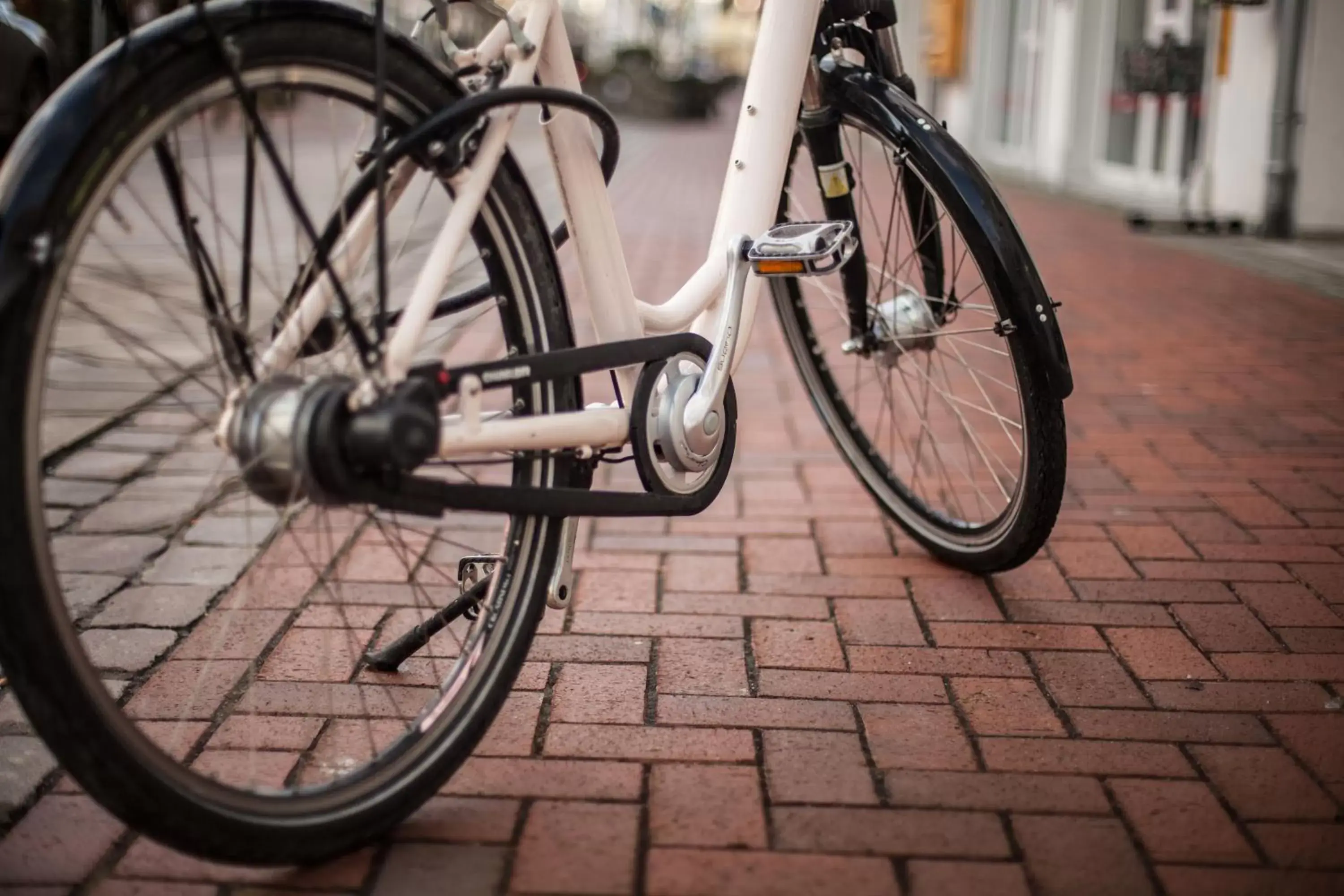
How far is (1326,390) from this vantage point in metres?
4.29

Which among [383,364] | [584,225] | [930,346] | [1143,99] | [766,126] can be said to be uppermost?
[1143,99]

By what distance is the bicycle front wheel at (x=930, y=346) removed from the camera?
244cm

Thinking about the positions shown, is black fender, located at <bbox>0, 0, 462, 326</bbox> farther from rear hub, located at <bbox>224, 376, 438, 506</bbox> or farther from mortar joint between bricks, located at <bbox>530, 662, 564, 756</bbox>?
mortar joint between bricks, located at <bbox>530, 662, 564, 756</bbox>

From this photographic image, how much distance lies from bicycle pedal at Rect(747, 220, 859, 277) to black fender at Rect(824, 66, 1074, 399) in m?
0.24

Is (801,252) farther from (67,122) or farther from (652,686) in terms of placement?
(67,122)

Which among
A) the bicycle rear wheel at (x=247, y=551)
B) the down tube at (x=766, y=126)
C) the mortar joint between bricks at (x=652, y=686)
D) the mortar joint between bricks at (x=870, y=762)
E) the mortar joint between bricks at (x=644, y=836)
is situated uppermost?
the down tube at (x=766, y=126)

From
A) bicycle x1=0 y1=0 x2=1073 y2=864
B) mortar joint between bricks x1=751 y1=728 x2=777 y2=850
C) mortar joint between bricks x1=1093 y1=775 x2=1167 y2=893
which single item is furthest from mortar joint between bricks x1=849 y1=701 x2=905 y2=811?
bicycle x1=0 y1=0 x2=1073 y2=864

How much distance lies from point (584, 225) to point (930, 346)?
95 cm

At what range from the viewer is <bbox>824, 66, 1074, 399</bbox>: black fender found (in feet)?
7.70

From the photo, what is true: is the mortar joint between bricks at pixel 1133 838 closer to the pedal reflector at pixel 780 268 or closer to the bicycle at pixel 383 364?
the bicycle at pixel 383 364

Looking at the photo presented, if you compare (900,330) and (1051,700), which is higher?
(900,330)

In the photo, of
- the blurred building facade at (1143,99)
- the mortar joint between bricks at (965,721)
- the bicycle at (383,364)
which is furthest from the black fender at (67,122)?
the blurred building facade at (1143,99)

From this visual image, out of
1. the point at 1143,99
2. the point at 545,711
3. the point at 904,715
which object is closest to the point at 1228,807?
the point at 904,715

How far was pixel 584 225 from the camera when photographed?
2.05m
